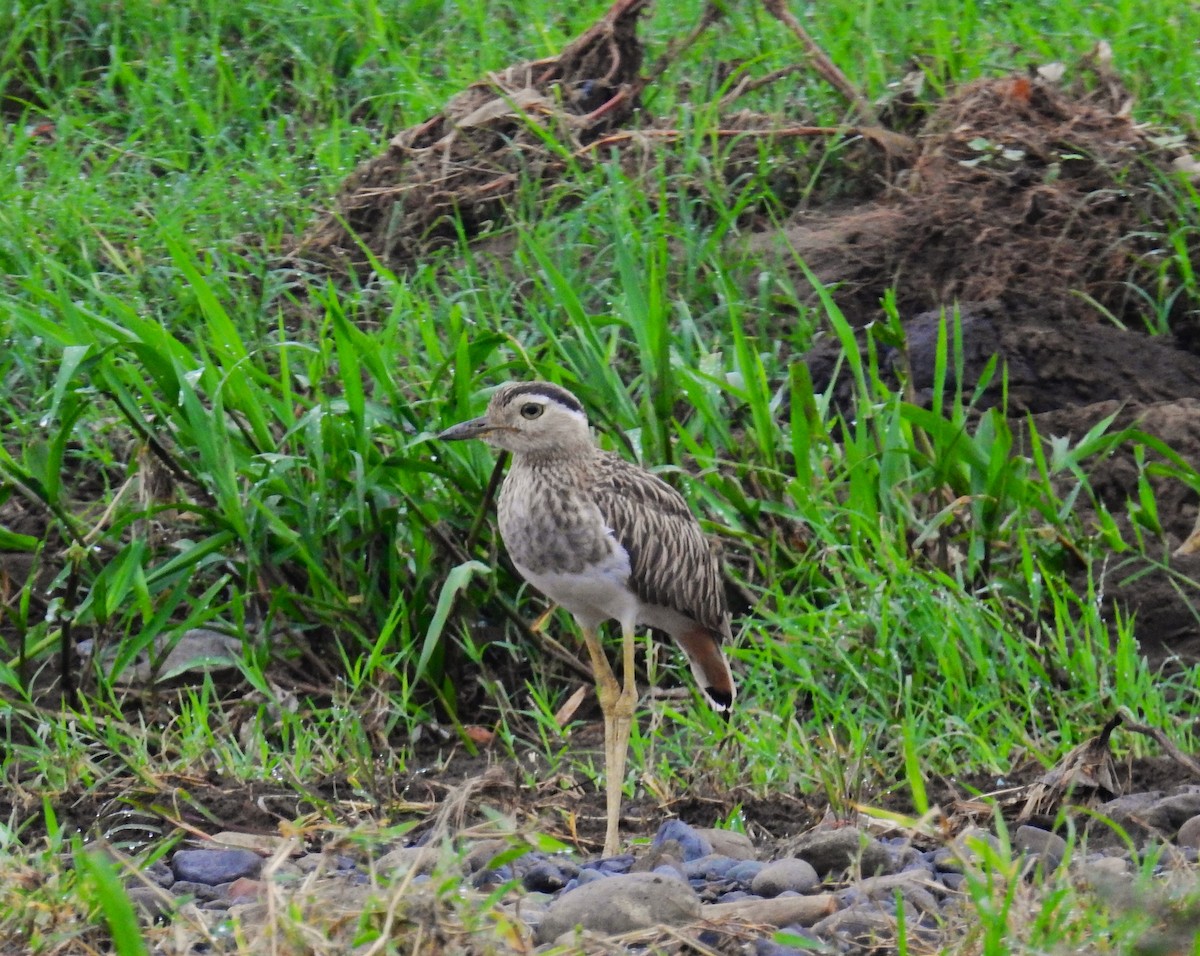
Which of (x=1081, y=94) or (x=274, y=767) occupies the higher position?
(x=1081, y=94)

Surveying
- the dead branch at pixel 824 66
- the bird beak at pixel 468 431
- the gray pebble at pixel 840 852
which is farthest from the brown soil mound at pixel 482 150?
the gray pebble at pixel 840 852

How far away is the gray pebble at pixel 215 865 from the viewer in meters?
4.23

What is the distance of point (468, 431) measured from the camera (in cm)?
493

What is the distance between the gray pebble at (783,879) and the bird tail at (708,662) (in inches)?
51.6

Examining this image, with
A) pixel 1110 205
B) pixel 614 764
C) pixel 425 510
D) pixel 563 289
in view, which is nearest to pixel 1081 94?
pixel 1110 205

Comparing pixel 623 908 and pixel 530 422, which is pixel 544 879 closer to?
pixel 623 908

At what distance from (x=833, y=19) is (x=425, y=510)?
14.6 ft

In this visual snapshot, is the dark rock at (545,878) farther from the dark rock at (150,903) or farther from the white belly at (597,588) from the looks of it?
the white belly at (597,588)

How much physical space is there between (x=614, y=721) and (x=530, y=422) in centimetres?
83

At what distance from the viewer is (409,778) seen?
5078mm

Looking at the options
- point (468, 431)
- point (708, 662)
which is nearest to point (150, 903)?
point (468, 431)

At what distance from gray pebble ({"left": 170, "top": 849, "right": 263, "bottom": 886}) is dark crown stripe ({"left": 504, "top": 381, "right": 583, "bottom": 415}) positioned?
1.36 metres

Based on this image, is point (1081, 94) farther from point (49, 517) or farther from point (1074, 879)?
point (1074, 879)

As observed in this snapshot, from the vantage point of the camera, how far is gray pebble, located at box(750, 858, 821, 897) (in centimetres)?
379
